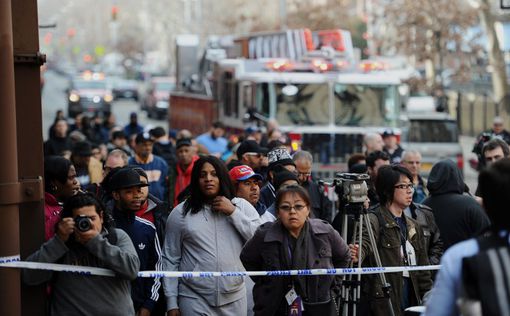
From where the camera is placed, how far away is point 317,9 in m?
54.7

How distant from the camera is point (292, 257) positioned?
7328 millimetres

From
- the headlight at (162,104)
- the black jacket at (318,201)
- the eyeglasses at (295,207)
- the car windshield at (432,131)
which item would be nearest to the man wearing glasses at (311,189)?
the black jacket at (318,201)

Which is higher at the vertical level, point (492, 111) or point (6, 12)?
point (6, 12)

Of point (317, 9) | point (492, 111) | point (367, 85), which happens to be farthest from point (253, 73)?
point (317, 9)

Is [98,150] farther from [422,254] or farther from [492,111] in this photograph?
[492,111]

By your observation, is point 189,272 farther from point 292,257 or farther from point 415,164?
point 415,164

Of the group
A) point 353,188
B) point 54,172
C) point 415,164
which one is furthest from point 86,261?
point 415,164

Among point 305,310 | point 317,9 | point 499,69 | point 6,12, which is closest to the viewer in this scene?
point 6,12

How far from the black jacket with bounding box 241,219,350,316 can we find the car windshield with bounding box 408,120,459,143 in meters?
19.7

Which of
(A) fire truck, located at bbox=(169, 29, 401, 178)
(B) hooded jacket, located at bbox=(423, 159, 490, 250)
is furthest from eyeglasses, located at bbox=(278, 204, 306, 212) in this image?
(A) fire truck, located at bbox=(169, 29, 401, 178)

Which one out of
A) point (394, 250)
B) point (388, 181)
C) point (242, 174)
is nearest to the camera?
point (394, 250)

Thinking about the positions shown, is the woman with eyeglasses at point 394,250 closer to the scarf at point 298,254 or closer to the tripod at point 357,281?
the tripod at point 357,281

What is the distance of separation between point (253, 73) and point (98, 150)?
7.01 meters

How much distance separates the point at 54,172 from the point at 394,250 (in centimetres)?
254
